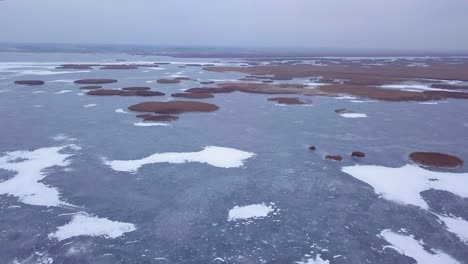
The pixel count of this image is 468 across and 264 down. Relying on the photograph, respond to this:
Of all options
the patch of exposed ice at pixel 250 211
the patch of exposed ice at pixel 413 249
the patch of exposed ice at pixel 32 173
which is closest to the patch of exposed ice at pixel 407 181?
the patch of exposed ice at pixel 413 249

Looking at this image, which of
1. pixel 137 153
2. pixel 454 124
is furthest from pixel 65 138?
pixel 454 124

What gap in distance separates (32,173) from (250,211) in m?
8.62

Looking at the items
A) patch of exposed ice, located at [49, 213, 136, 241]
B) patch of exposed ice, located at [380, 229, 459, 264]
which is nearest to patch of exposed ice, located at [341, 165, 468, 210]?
patch of exposed ice, located at [380, 229, 459, 264]

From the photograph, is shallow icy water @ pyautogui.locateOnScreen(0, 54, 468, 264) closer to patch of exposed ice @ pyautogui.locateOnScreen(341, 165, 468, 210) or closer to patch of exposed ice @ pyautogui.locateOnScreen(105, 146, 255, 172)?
patch of exposed ice @ pyautogui.locateOnScreen(105, 146, 255, 172)

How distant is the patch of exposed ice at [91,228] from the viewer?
34.0 ft

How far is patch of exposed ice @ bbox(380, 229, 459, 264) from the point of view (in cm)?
942

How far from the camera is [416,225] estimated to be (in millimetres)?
11195

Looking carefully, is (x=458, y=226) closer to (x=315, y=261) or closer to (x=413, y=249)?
(x=413, y=249)

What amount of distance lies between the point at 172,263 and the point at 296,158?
9.00m

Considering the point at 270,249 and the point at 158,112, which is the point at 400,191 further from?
the point at 158,112

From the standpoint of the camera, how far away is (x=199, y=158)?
54.9 feet

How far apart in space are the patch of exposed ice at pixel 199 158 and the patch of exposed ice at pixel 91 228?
417 centimetres

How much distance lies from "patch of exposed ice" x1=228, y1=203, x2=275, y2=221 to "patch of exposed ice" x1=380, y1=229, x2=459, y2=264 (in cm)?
330

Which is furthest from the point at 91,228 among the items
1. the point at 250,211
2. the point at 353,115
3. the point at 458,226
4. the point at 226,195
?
the point at 353,115
